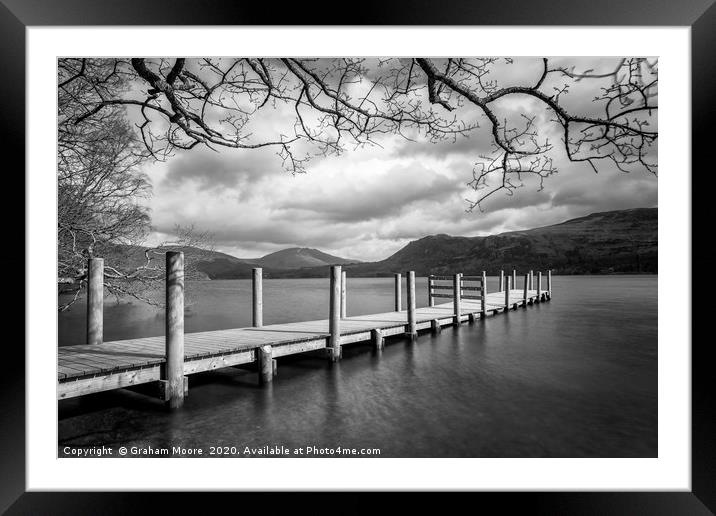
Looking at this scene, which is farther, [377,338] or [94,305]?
[377,338]

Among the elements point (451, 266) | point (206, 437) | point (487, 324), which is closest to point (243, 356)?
point (206, 437)

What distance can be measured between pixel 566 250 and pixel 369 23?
306 ft

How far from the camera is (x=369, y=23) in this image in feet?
8.68

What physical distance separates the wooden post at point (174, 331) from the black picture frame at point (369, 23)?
82.9 inches

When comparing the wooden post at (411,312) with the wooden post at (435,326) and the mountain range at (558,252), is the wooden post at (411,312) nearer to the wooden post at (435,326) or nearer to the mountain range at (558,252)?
the wooden post at (435,326)

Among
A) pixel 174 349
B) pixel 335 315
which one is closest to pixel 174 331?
pixel 174 349

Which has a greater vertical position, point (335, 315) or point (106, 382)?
point (335, 315)

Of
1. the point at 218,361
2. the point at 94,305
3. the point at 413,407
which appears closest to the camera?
the point at 218,361

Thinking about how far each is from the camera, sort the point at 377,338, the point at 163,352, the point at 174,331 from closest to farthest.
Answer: the point at 174,331 < the point at 163,352 < the point at 377,338

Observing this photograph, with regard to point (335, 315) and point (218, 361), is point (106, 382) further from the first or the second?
point (335, 315)

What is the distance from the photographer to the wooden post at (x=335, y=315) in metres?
7.44

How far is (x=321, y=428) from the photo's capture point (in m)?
5.25

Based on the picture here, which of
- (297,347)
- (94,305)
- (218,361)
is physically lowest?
(297,347)

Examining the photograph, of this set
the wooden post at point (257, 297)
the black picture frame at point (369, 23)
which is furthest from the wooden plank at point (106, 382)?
the wooden post at point (257, 297)
